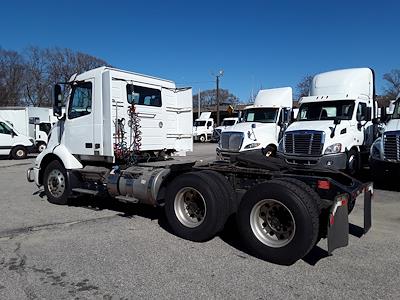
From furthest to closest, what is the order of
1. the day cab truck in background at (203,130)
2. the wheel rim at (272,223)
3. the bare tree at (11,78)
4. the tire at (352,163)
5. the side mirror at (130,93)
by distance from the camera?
the bare tree at (11,78) < the day cab truck in background at (203,130) < the tire at (352,163) < the side mirror at (130,93) < the wheel rim at (272,223)

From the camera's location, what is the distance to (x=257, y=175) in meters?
5.80

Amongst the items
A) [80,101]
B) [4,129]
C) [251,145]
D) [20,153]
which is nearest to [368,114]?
[251,145]

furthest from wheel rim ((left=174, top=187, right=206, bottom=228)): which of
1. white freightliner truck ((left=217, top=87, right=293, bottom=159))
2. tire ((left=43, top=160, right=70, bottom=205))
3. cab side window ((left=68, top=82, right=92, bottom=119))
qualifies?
white freightliner truck ((left=217, top=87, right=293, bottom=159))

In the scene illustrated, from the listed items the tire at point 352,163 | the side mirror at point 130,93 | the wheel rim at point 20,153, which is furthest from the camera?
the wheel rim at point 20,153

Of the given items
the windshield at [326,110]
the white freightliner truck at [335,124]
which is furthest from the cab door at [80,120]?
the windshield at [326,110]

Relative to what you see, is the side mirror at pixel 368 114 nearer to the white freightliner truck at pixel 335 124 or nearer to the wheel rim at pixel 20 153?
the white freightliner truck at pixel 335 124

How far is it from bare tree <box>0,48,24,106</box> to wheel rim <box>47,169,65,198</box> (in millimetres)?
59148

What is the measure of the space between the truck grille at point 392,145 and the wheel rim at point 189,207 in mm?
6153

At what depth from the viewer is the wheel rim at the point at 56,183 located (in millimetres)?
8609

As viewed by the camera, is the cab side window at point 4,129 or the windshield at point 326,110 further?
the cab side window at point 4,129

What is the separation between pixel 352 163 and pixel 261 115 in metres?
5.31

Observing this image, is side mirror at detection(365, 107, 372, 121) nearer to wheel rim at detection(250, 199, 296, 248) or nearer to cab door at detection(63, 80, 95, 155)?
cab door at detection(63, 80, 95, 155)

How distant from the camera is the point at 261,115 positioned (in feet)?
55.2

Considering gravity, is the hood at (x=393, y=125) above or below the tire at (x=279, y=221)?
above
